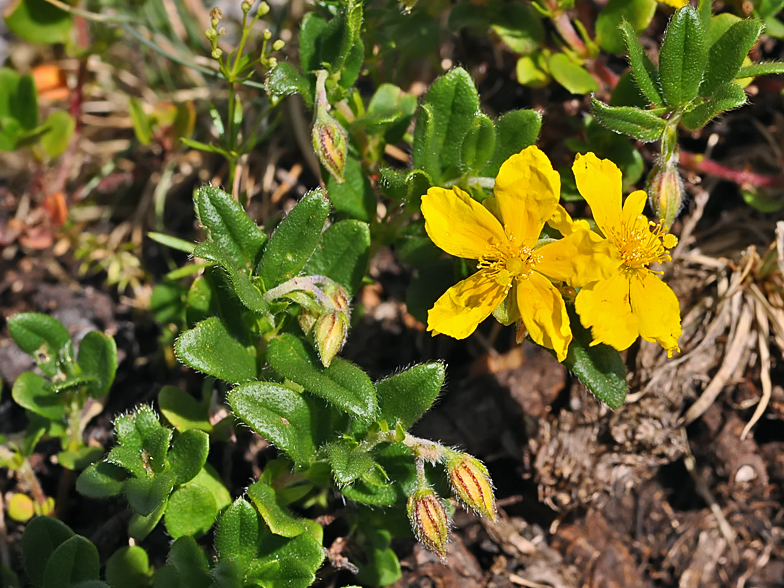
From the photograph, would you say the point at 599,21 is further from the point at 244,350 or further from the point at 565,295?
the point at 244,350

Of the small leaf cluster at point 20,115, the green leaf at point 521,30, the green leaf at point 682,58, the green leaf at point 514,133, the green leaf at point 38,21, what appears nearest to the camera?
the green leaf at point 682,58

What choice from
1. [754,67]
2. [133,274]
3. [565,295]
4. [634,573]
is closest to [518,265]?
→ [565,295]

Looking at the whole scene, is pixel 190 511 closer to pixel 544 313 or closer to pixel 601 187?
pixel 544 313

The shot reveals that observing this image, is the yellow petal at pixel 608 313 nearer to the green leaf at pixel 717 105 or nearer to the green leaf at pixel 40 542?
the green leaf at pixel 717 105

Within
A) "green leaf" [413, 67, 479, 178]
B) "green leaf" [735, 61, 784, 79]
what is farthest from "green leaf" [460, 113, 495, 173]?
"green leaf" [735, 61, 784, 79]

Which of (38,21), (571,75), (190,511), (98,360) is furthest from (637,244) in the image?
(38,21)

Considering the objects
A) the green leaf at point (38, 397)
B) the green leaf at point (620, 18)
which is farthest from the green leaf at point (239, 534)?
the green leaf at point (620, 18)
